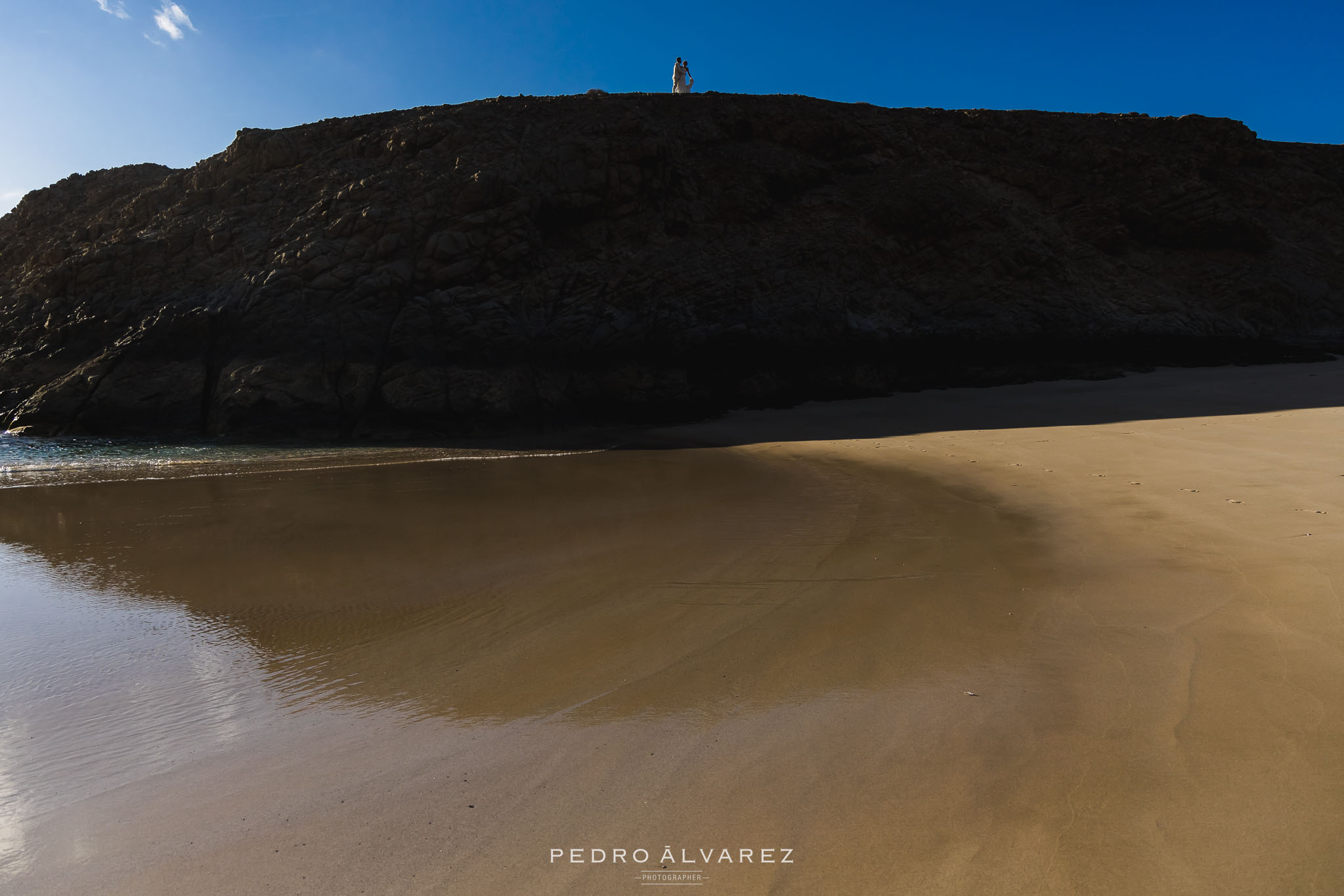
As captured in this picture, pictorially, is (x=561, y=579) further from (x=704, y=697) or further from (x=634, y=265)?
(x=634, y=265)

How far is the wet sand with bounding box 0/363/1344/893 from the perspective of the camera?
1842mm

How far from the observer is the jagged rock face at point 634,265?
14016mm

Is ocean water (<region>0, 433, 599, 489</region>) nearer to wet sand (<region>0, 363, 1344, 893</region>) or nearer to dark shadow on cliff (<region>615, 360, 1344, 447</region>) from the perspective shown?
dark shadow on cliff (<region>615, 360, 1344, 447</region>)

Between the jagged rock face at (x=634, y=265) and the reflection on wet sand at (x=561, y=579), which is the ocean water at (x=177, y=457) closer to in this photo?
the jagged rock face at (x=634, y=265)

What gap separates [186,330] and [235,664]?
1393 cm

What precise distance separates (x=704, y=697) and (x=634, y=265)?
13937mm

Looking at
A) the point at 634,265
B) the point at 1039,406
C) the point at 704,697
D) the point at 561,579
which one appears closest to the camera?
the point at 704,697

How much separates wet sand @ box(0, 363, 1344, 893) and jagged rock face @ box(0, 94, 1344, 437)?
8.52 m

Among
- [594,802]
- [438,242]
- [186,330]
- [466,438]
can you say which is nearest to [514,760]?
[594,802]

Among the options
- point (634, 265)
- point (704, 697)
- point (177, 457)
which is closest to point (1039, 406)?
point (634, 265)

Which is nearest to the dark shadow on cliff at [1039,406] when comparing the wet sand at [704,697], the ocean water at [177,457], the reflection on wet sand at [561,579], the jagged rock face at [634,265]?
the jagged rock face at [634,265]

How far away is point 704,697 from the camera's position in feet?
8.96

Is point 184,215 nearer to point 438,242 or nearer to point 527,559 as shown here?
point 438,242

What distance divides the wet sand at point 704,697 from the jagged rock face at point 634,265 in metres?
8.52
